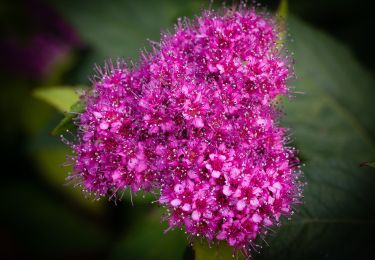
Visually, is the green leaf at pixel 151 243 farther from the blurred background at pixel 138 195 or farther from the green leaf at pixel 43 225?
the green leaf at pixel 43 225

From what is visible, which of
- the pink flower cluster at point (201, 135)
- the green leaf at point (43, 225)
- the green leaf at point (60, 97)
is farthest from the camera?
the green leaf at point (43, 225)

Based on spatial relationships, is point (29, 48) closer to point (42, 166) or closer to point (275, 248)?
point (42, 166)

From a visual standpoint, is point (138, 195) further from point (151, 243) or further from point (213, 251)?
point (213, 251)

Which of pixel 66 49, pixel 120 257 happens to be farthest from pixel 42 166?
pixel 120 257

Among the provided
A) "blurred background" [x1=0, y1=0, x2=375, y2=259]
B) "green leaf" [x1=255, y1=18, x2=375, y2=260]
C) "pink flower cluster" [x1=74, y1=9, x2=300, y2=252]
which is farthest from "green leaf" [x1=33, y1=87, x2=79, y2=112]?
"green leaf" [x1=255, y1=18, x2=375, y2=260]

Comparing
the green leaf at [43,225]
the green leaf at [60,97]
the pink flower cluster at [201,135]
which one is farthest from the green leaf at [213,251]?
the green leaf at [43,225]

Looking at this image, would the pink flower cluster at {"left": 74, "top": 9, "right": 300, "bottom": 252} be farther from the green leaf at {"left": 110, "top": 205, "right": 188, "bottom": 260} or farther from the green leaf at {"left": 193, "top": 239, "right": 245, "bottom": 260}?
the green leaf at {"left": 110, "top": 205, "right": 188, "bottom": 260}

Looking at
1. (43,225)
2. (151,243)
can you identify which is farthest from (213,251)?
(43,225)
